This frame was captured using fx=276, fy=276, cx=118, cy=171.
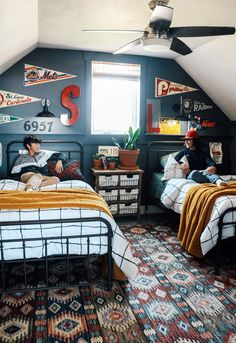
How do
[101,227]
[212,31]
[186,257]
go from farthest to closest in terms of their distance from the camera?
[186,257] → [101,227] → [212,31]

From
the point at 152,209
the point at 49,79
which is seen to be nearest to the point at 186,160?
the point at 152,209

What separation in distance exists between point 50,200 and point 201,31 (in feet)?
5.95

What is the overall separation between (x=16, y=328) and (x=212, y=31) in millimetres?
2550

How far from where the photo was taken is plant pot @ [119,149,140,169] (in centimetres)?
393

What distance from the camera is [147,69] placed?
4188 millimetres

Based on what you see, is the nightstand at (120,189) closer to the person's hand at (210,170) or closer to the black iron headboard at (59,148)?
the black iron headboard at (59,148)

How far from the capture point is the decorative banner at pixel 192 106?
4363mm

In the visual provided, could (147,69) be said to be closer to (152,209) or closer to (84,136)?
(84,136)

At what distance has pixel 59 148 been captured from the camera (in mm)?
3994

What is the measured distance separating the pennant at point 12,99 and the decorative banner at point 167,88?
1866mm

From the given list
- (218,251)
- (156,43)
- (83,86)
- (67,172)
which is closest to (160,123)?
(83,86)

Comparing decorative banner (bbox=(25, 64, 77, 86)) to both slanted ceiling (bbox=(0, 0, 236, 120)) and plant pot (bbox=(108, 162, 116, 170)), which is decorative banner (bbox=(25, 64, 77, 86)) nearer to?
slanted ceiling (bbox=(0, 0, 236, 120))

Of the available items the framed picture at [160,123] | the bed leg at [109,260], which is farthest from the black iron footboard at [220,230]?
the framed picture at [160,123]

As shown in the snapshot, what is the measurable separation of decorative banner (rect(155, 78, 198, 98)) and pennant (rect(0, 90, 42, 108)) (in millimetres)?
1866
